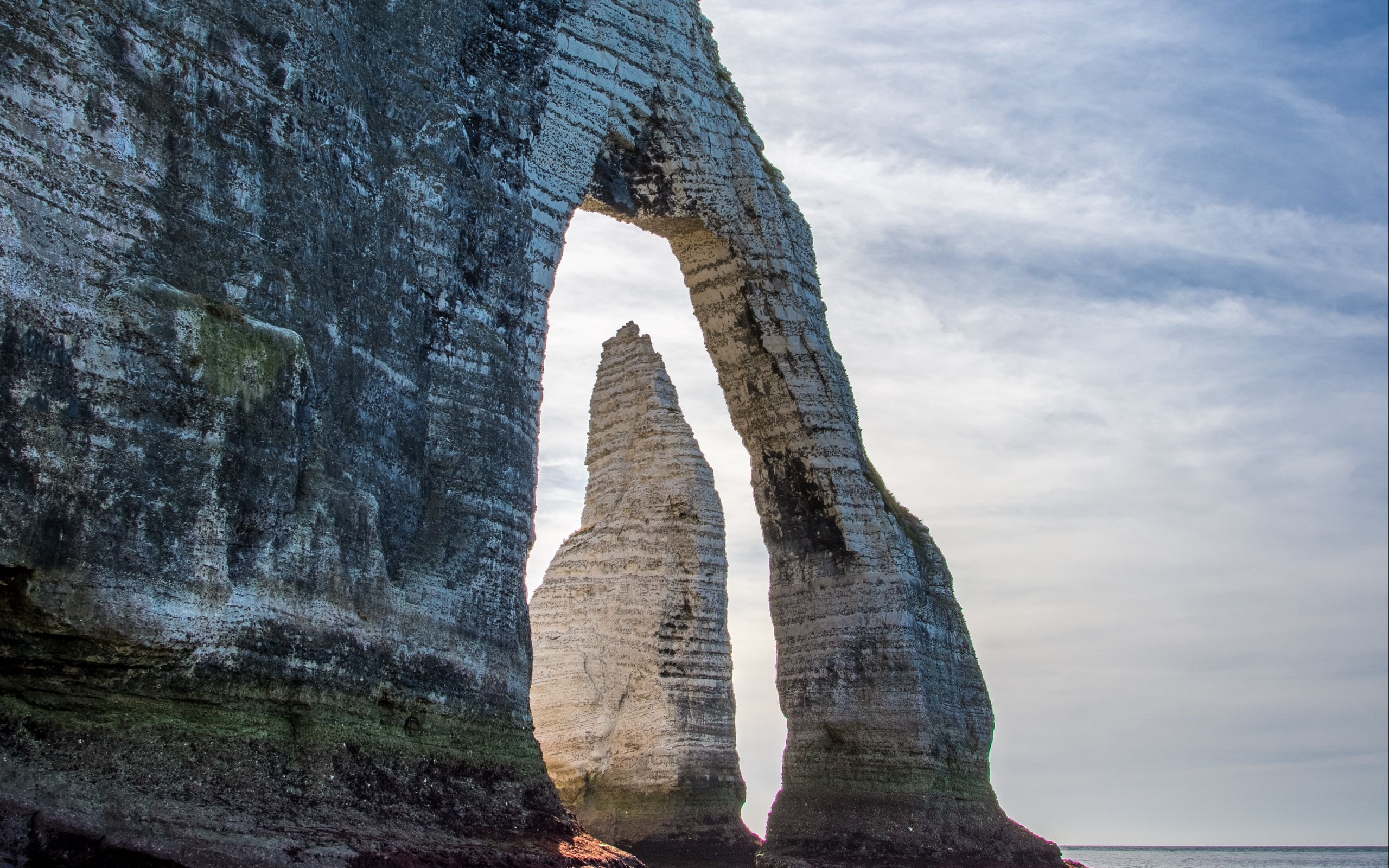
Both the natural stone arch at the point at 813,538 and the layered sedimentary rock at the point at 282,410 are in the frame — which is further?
the natural stone arch at the point at 813,538

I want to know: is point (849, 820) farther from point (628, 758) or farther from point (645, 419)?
point (645, 419)

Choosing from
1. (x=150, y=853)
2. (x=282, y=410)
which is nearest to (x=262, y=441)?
(x=282, y=410)

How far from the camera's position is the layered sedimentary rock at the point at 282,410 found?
5.68 metres

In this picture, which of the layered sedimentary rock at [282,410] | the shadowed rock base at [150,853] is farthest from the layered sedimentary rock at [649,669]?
the shadowed rock base at [150,853]

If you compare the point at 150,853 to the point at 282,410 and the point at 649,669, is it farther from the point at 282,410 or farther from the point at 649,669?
the point at 649,669

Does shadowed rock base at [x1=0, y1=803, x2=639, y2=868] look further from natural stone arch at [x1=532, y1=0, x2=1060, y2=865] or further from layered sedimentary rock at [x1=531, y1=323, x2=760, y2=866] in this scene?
layered sedimentary rock at [x1=531, y1=323, x2=760, y2=866]

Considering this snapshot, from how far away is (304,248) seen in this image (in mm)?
7238

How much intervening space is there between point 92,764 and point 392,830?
144cm

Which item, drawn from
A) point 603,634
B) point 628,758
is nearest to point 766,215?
point 603,634

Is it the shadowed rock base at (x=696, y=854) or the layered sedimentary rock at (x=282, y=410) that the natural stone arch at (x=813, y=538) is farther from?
the layered sedimentary rock at (x=282, y=410)

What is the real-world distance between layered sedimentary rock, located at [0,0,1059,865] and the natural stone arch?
1.17 m

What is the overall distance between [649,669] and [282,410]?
24.8 feet

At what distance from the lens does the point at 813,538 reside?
1288cm

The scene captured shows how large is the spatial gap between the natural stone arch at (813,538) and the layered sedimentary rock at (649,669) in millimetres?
961
